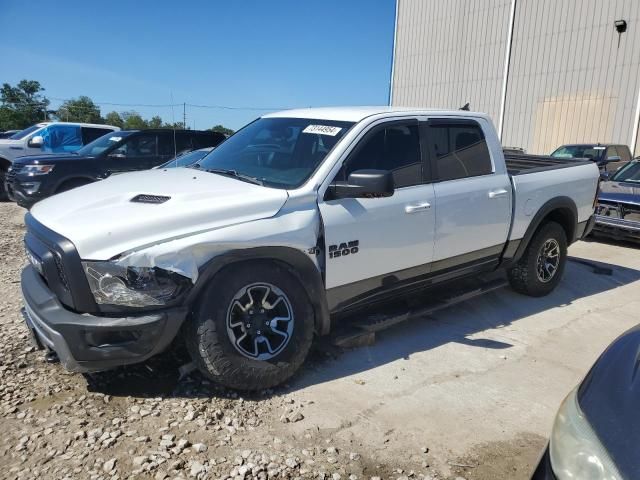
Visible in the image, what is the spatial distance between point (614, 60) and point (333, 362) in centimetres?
1717

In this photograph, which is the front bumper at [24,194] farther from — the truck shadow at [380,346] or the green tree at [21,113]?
the green tree at [21,113]

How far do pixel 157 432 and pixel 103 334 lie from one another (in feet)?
2.13

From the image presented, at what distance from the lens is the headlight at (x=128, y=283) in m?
2.88

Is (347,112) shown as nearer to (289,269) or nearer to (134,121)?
(289,269)

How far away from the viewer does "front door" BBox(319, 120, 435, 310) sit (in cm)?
362

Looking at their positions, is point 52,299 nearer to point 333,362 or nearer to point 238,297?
point 238,297

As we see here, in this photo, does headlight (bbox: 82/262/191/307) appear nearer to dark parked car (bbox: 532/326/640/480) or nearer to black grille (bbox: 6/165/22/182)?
dark parked car (bbox: 532/326/640/480)

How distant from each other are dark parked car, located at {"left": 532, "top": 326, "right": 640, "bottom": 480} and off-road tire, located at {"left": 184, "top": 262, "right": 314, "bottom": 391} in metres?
1.90

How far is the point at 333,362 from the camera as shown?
3.97m

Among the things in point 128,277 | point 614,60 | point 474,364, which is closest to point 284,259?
point 128,277

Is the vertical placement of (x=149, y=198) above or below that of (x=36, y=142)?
below

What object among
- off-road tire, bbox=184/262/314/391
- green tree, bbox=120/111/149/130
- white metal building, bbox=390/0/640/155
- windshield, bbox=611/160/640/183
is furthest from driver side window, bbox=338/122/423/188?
green tree, bbox=120/111/149/130

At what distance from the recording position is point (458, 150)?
15.0 feet

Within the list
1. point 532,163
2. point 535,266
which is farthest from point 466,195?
point 532,163
